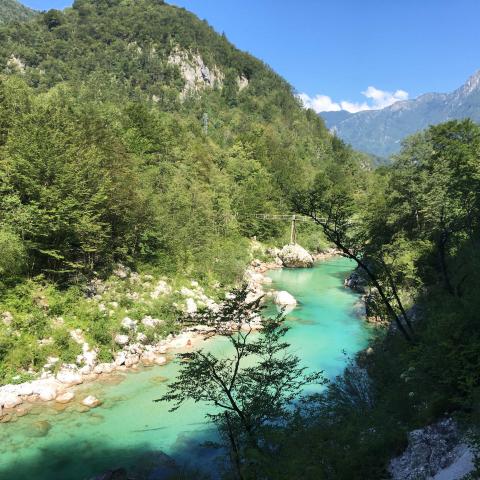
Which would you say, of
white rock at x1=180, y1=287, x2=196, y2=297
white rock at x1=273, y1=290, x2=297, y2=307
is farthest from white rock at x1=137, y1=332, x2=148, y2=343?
white rock at x1=273, y1=290, x2=297, y2=307

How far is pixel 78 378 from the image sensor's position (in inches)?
664

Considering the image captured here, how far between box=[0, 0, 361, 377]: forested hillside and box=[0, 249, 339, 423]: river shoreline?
1052mm

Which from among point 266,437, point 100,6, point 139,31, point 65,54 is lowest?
point 266,437

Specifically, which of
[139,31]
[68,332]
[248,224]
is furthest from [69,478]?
[139,31]

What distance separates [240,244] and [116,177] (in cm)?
2084

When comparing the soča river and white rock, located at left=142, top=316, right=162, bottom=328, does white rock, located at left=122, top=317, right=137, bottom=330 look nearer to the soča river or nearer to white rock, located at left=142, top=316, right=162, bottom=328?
white rock, located at left=142, top=316, right=162, bottom=328

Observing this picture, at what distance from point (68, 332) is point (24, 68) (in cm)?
9743

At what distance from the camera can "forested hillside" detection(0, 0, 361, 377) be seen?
19.8 meters

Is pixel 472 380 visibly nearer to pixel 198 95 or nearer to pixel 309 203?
pixel 309 203

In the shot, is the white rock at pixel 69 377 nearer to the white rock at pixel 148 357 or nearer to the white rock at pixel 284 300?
the white rock at pixel 148 357

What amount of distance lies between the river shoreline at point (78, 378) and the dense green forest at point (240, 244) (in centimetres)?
74

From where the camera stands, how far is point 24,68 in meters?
94.2

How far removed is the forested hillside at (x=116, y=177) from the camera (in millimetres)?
19750

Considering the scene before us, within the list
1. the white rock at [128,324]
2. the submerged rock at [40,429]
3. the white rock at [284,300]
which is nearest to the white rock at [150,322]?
the white rock at [128,324]
